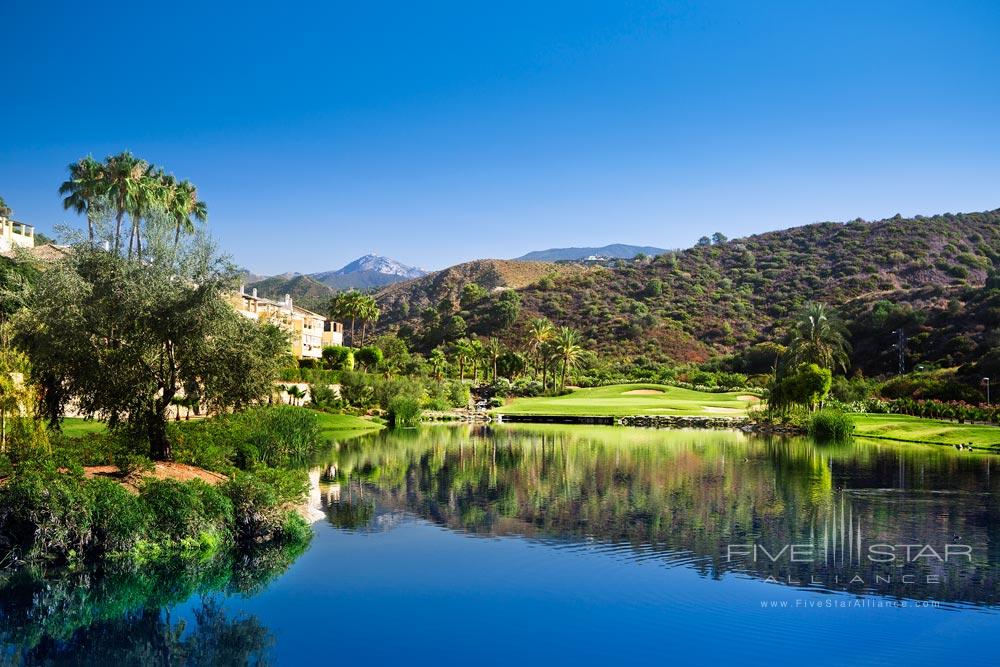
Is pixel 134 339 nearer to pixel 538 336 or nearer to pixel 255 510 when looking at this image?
pixel 255 510

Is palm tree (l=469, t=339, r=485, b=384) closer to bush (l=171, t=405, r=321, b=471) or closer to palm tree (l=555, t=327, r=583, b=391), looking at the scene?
palm tree (l=555, t=327, r=583, b=391)

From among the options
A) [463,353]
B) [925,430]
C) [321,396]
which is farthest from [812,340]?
[463,353]

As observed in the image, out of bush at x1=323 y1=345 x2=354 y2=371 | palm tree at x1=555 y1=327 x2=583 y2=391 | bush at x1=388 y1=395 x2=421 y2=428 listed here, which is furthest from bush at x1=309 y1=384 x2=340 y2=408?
palm tree at x1=555 y1=327 x2=583 y2=391

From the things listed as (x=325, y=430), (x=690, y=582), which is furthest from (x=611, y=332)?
(x=690, y=582)

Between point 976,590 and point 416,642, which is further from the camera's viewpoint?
point 976,590

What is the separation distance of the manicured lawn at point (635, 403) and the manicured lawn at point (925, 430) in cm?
1220

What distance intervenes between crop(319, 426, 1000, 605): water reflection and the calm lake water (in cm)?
10

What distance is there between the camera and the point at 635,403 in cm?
7094

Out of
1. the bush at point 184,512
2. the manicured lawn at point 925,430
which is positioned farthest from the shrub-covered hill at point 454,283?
the bush at point 184,512

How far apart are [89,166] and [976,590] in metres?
49.3

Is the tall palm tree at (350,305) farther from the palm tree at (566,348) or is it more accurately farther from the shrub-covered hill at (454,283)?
the shrub-covered hill at (454,283)

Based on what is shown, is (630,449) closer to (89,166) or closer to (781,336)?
(89,166)

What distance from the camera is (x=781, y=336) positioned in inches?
4075

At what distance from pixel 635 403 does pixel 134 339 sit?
176 ft
